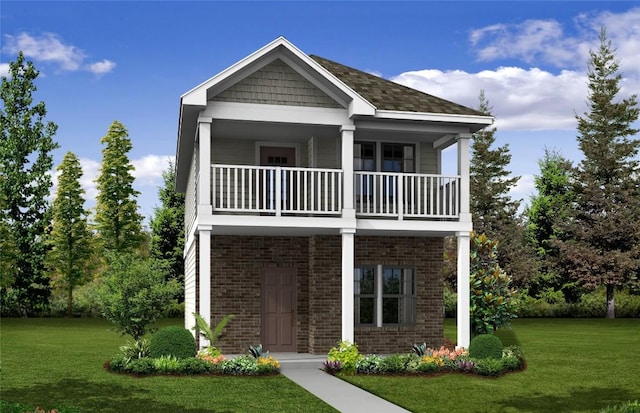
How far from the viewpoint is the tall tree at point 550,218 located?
4622 centimetres

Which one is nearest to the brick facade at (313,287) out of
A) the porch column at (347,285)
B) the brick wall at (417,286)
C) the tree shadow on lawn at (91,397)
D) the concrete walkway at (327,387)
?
the brick wall at (417,286)

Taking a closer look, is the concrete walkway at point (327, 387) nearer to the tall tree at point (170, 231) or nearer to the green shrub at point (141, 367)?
the green shrub at point (141, 367)

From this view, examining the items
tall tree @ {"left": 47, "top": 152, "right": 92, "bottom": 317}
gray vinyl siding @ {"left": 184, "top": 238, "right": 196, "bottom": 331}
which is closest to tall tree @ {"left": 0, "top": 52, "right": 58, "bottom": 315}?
tall tree @ {"left": 47, "top": 152, "right": 92, "bottom": 317}

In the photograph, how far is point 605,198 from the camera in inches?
1757

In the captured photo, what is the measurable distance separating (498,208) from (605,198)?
Result: 649 centimetres

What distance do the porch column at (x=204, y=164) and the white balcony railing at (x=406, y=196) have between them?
3626mm

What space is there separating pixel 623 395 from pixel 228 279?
10.1 metres

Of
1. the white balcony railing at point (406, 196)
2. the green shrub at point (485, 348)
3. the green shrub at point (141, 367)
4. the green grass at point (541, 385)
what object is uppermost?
the white balcony railing at point (406, 196)

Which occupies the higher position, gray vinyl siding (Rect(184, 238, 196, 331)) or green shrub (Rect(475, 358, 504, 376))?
gray vinyl siding (Rect(184, 238, 196, 331))

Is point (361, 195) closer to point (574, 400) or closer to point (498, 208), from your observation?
point (574, 400)

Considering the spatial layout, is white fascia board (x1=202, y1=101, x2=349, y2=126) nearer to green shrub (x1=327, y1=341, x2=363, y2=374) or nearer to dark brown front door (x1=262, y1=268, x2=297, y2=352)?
dark brown front door (x1=262, y1=268, x2=297, y2=352)

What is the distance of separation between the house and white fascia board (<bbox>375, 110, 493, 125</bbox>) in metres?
0.02

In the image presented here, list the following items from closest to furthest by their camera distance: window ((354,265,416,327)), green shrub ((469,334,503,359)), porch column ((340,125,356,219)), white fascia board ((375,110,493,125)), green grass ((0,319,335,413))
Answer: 1. green grass ((0,319,335,413))
2. green shrub ((469,334,503,359))
3. porch column ((340,125,356,219))
4. white fascia board ((375,110,493,125))
5. window ((354,265,416,327))

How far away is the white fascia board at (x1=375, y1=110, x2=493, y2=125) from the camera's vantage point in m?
19.6
